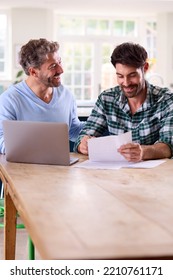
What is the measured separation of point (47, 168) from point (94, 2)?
777cm

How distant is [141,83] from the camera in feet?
8.69

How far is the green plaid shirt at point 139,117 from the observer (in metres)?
2.63

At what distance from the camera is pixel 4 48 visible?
1106 centimetres

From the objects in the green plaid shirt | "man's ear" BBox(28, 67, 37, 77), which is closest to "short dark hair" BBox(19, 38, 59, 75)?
→ "man's ear" BBox(28, 67, 37, 77)

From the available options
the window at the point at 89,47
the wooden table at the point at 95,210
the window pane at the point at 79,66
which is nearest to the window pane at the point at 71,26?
the window at the point at 89,47

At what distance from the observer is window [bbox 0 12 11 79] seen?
11.0 m

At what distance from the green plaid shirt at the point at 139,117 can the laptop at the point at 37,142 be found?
401mm

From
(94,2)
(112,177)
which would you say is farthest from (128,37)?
(112,177)

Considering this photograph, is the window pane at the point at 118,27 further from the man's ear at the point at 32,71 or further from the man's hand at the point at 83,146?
the man's hand at the point at 83,146

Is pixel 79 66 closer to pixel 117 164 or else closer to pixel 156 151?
pixel 156 151

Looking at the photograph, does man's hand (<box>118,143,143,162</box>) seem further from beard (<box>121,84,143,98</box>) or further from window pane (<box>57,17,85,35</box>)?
window pane (<box>57,17,85,35</box>)

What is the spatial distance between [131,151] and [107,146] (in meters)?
0.10

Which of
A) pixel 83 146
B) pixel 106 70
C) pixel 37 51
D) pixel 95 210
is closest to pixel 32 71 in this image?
pixel 37 51

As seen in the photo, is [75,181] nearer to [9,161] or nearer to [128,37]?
[9,161]
